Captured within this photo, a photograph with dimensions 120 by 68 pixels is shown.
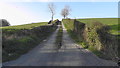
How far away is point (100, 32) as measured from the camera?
14.8 metres

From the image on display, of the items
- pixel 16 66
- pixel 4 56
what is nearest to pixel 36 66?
pixel 16 66

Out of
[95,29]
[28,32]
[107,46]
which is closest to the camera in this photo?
[107,46]

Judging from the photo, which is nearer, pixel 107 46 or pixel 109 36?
pixel 107 46

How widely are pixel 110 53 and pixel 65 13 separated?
9394 cm

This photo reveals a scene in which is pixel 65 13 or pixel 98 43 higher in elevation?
pixel 65 13

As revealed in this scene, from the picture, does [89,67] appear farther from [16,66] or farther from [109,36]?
[109,36]

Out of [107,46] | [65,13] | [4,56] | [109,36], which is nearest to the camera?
[4,56]

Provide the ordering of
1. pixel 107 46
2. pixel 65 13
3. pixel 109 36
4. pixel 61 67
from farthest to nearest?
1. pixel 65 13
2. pixel 109 36
3. pixel 107 46
4. pixel 61 67

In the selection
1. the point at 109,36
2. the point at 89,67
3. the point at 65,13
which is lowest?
the point at 89,67

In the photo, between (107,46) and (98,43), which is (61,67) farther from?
(98,43)

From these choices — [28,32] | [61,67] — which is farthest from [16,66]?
[28,32]

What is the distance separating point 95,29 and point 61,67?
24.9 ft

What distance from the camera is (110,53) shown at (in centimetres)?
1240

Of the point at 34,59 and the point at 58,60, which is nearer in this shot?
the point at 58,60
